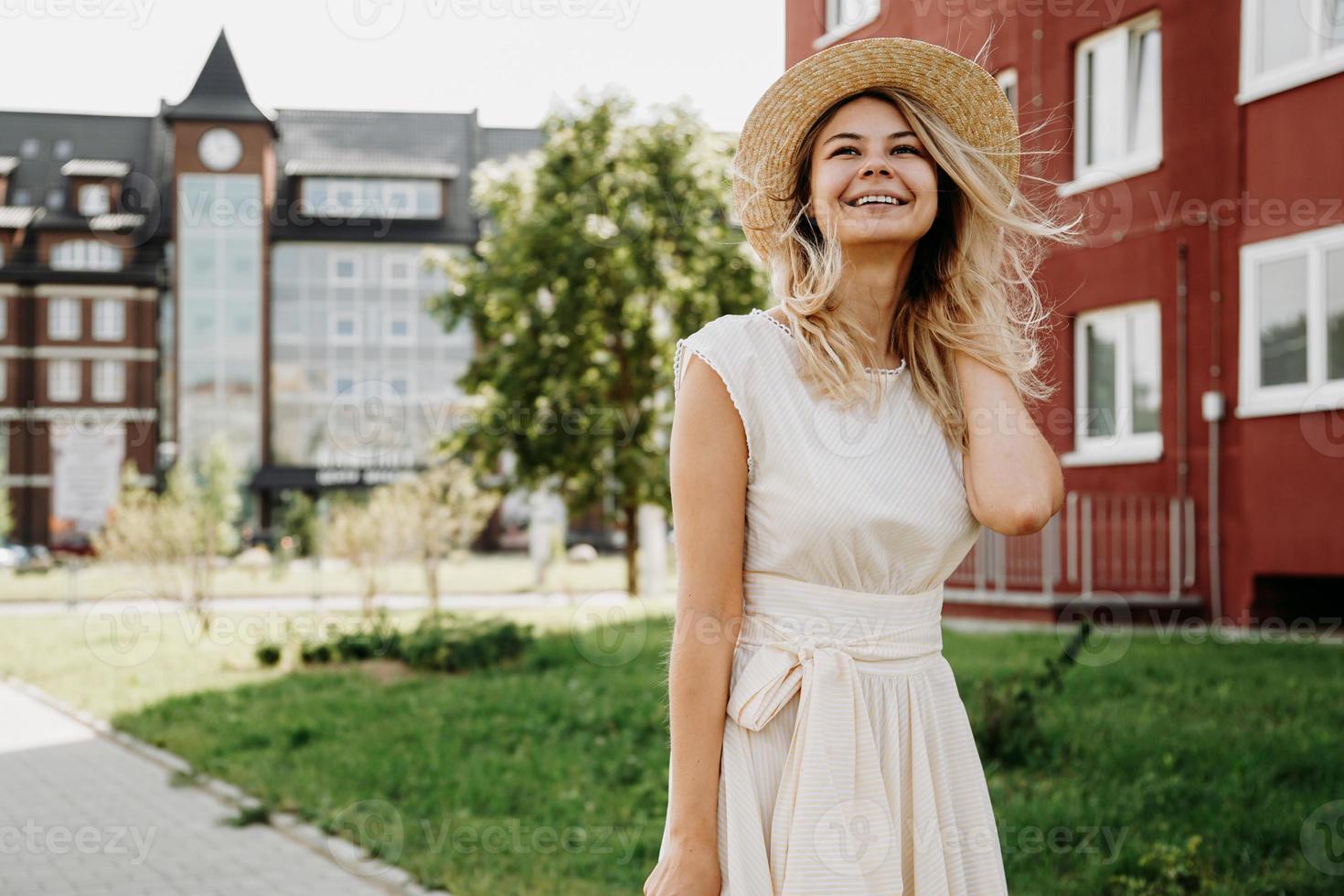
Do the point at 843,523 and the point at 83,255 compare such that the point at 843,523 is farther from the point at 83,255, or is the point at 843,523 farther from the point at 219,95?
the point at 83,255

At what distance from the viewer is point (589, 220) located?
22906 millimetres

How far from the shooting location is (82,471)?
191ft

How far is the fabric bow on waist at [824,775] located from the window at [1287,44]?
11635mm

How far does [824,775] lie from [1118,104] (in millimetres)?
15138

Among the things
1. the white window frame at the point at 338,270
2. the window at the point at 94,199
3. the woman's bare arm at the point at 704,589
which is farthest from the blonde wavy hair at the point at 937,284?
the window at the point at 94,199

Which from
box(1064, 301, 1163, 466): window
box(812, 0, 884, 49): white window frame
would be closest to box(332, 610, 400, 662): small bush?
box(812, 0, 884, 49): white window frame

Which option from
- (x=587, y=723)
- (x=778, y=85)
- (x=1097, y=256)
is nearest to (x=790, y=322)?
(x=778, y=85)

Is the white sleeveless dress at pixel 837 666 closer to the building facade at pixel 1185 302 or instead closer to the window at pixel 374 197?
the building facade at pixel 1185 302

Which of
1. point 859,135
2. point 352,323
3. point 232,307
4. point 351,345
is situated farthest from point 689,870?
point 232,307

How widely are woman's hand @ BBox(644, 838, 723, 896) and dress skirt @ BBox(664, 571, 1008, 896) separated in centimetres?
3

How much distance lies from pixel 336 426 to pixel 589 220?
36.7m

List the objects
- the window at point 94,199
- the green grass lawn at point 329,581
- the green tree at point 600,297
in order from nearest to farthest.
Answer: the green tree at point 600,297 → the green grass lawn at point 329,581 → the window at point 94,199

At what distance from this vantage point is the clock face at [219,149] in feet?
186

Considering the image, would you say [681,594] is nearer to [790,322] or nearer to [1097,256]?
[790,322]
